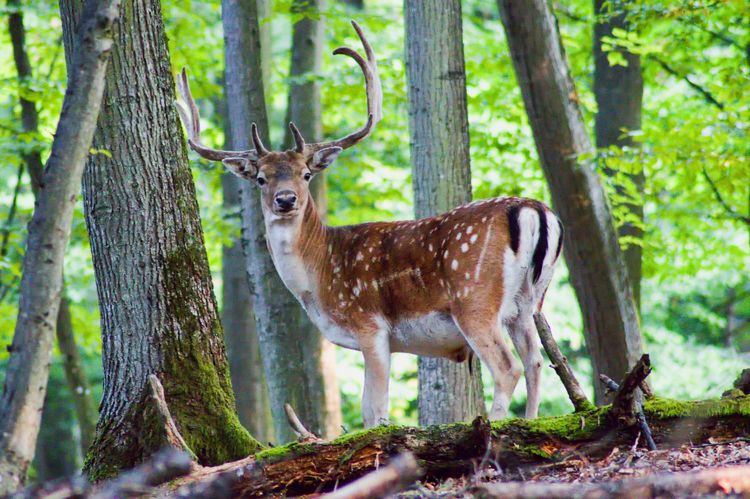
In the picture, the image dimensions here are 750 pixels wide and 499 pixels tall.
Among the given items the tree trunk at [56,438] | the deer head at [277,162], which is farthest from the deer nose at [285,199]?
the tree trunk at [56,438]

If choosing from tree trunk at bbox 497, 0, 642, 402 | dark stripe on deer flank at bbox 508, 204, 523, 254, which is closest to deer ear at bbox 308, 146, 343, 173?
dark stripe on deer flank at bbox 508, 204, 523, 254

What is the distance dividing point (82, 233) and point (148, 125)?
834cm

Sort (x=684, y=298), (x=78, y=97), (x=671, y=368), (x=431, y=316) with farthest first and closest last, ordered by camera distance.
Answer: (x=684, y=298)
(x=671, y=368)
(x=431, y=316)
(x=78, y=97)

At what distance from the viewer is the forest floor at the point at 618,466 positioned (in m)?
4.91

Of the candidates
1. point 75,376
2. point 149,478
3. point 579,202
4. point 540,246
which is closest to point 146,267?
point 149,478

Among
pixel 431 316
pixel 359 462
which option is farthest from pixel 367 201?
pixel 359 462

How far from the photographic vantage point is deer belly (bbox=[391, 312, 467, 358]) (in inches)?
288

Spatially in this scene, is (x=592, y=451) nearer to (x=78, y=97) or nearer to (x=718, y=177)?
(x=78, y=97)

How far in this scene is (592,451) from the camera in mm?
5379

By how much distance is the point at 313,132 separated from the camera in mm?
13016

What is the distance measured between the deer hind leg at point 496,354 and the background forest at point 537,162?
3466mm

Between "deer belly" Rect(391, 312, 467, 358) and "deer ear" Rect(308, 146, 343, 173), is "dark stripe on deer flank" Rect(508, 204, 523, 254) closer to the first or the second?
"deer belly" Rect(391, 312, 467, 358)

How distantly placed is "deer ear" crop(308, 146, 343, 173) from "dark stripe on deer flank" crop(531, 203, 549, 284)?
1.78 m

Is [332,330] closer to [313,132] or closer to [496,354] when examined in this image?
[496,354]
